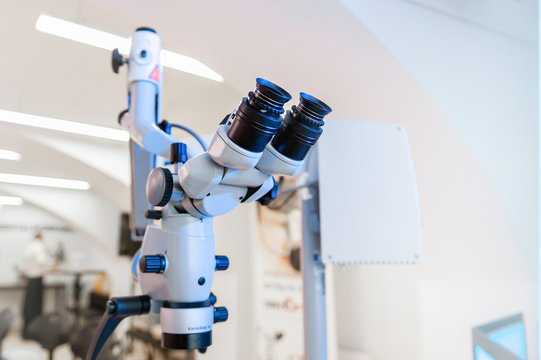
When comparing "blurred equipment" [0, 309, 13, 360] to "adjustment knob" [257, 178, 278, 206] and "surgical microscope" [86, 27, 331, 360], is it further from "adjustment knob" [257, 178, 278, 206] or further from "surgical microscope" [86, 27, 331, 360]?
"adjustment knob" [257, 178, 278, 206]

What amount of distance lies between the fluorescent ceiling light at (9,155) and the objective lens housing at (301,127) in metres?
1.11

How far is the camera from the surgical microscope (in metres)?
0.59

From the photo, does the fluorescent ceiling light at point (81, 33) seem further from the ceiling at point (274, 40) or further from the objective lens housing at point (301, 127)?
the objective lens housing at point (301, 127)

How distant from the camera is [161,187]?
2.31 ft

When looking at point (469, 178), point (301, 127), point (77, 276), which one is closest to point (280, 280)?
point (469, 178)

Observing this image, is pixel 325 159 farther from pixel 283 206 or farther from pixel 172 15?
pixel 283 206

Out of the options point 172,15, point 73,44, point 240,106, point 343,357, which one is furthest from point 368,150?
point 73,44

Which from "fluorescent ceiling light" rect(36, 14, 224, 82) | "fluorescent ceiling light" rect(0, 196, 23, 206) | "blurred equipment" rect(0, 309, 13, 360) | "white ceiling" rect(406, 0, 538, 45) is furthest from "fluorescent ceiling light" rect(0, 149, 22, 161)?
"blurred equipment" rect(0, 309, 13, 360)

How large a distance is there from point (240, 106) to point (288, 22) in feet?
3.17

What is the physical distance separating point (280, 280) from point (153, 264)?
2.06 metres

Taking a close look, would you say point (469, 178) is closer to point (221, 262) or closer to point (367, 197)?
point (367, 197)

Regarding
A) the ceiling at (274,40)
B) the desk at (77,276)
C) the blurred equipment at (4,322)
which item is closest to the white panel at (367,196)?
the ceiling at (274,40)

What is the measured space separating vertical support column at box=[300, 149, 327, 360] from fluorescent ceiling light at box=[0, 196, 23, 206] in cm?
105

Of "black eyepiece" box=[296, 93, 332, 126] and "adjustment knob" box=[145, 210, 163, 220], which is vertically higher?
"black eyepiece" box=[296, 93, 332, 126]
